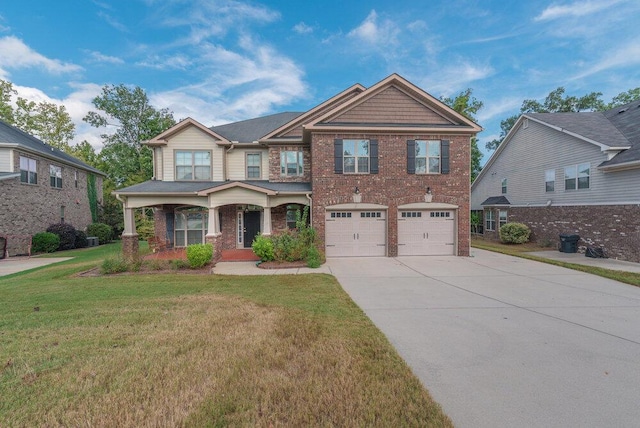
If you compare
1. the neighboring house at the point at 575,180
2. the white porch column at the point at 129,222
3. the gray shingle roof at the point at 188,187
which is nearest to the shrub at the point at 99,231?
the gray shingle roof at the point at 188,187

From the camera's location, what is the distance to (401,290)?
23.2 ft

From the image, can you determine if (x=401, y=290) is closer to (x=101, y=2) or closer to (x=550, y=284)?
(x=550, y=284)

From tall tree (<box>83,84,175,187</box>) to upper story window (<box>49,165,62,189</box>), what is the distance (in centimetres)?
753

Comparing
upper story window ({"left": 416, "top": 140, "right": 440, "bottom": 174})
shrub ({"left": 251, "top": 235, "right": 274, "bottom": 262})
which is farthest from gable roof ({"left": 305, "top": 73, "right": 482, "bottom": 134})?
shrub ({"left": 251, "top": 235, "right": 274, "bottom": 262})

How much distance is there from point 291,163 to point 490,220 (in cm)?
1623

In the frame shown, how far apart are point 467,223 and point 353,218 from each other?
5.30 meters

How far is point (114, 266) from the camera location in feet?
30.9

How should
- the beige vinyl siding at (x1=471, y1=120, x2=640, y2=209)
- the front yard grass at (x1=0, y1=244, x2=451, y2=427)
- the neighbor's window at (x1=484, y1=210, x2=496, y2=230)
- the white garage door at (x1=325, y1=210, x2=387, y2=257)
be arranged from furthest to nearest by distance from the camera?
the neighbor's window at (x1=484, y1=210, x2=496, y2=230) → the beige vinyl siding at (x1=471, y1=120, x2=640, y2=209) → the white garage door at (x1=325, y1=210, x2=387, y2=257) → the front yard grass at (x1=0, y1=244, x2=451, y2=427)

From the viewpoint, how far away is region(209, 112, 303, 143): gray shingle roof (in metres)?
14.8

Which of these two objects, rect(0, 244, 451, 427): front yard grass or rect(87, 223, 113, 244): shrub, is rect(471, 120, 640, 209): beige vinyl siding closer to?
rect(0, 244, 451, 427): front yard grass

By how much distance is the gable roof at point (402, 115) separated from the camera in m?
12.1

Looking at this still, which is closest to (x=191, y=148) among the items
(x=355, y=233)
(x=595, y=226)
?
(x=355, y=233)

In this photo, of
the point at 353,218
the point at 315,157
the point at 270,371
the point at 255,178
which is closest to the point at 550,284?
the point at 353,218

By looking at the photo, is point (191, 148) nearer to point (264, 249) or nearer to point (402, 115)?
point (264, 249)
